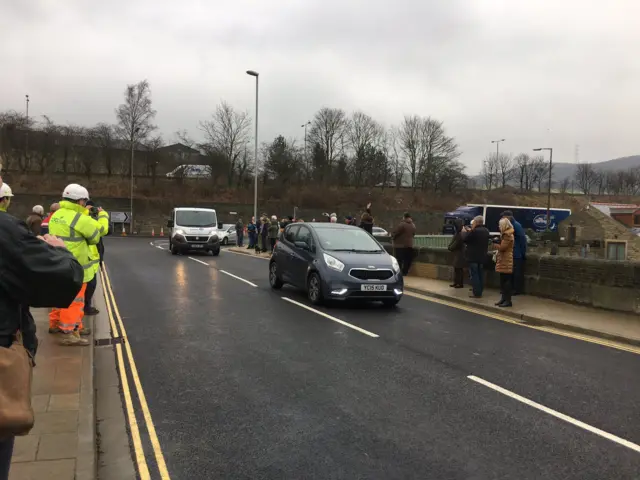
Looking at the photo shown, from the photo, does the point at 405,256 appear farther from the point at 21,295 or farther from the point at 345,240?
the point at 21,295

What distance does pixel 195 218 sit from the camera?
2450 cm

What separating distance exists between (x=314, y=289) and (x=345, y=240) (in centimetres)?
134

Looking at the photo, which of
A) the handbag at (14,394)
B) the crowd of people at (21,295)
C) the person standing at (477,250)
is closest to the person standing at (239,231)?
the person standing at (477,250)

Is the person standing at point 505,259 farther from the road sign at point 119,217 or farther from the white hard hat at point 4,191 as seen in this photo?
the road sign at point 119,217

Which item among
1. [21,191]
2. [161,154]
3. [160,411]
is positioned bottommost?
[160,411]

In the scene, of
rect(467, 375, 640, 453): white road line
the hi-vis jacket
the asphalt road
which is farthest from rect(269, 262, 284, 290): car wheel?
rect(467, 375, 640, 453): white road line

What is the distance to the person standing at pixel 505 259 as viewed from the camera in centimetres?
1023

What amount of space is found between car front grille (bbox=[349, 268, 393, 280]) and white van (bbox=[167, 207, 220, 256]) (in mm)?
14974

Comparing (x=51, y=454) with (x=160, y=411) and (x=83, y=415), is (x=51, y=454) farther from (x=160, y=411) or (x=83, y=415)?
(x=160, y=411)

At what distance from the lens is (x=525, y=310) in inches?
394

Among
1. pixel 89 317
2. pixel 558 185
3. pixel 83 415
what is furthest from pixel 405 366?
pixel 558 185

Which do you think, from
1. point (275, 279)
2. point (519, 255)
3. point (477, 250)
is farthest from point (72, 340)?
point (519, 255)

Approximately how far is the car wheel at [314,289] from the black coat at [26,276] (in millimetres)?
7966

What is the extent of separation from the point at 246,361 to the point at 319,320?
270 centimetres
